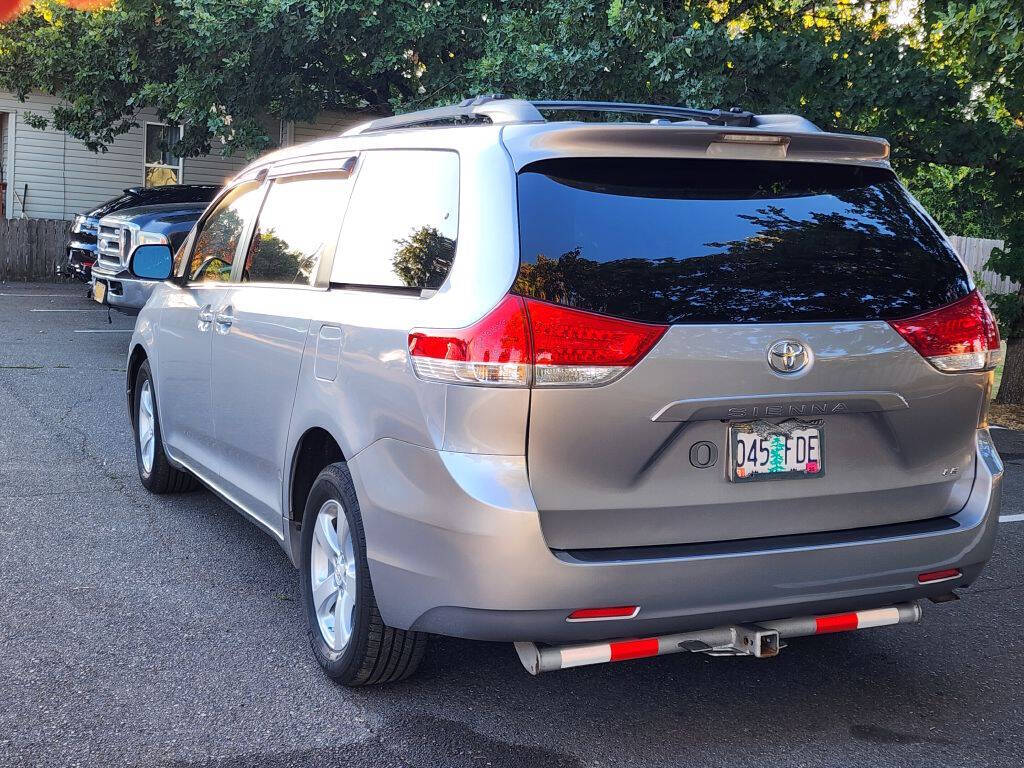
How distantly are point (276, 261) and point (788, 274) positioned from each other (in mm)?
2190

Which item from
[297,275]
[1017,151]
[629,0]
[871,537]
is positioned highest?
[629,0]

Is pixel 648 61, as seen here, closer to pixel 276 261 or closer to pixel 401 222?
pixel 276 261

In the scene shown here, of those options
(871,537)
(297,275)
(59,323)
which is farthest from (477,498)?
(59,323)

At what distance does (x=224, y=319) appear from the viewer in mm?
5090

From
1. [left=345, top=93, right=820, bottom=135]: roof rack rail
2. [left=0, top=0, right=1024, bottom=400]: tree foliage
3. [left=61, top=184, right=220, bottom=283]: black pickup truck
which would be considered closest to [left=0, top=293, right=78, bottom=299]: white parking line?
[left=61, top=184, right=220, bottom=283]: black pickup truck

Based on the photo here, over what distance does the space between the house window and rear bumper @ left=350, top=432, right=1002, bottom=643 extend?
24405mm

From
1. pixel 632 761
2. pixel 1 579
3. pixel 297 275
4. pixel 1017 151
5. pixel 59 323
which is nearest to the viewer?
pixel 632 761

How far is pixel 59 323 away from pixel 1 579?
11225 mm

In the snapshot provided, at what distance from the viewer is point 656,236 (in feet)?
11.1

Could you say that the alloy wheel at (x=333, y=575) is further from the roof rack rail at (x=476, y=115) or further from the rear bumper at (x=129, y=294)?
the rear bumper at (x=129, y=294)

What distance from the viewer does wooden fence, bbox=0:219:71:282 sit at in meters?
22.7

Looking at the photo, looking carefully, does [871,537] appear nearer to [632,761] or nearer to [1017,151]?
[632,761]

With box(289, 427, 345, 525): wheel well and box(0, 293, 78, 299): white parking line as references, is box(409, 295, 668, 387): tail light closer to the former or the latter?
box(289, 427, 345, 525): wheel well

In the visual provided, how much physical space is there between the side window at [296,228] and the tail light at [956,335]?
201 centimetres
